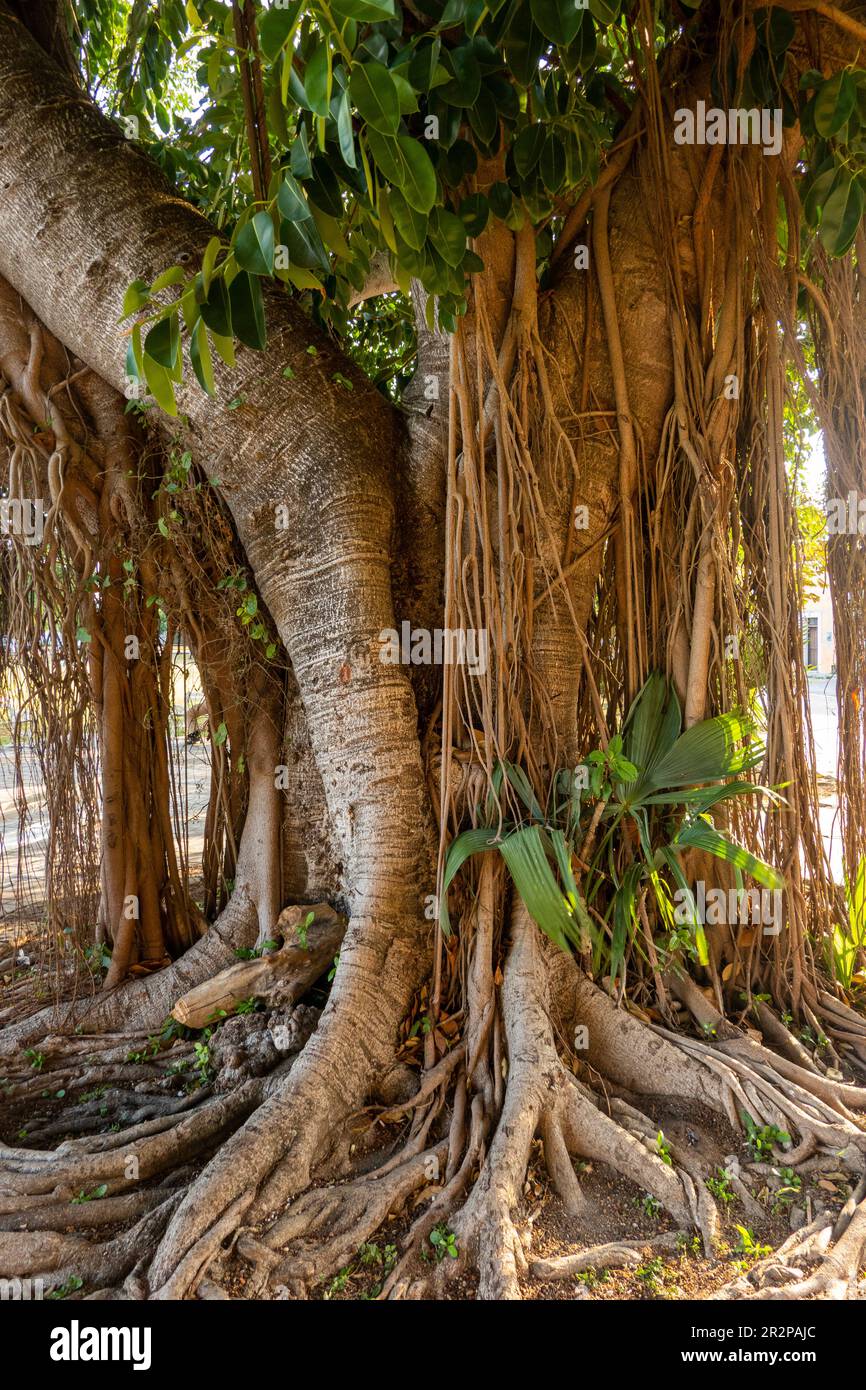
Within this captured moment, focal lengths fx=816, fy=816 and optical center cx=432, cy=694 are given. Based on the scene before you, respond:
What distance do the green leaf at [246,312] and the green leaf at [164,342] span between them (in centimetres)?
8

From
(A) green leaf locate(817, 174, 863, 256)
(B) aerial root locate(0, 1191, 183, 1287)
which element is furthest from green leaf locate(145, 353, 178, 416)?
(B) aerial root locate(0, 1191, 183, 1287)

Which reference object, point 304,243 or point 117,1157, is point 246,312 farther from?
point 117,1157

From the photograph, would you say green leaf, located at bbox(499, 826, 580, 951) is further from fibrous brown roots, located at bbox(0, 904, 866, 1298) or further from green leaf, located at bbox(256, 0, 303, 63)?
green leaf, located at bbox(256, 0, 303, 63)

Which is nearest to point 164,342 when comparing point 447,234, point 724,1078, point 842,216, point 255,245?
point 255,245

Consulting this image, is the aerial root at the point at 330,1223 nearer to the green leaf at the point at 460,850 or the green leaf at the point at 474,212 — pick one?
the green leaf at the point at 460,850

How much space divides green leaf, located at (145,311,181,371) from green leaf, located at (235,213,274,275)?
11 cm

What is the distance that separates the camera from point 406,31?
1602 mm

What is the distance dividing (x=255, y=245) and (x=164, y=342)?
0.16 m

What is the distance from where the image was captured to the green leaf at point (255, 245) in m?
0.95

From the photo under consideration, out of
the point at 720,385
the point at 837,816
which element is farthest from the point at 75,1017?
the point at 720,385

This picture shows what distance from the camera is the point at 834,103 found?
4.92 feet

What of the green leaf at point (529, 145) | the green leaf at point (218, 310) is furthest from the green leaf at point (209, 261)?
the green leaf at point (529, 145)
